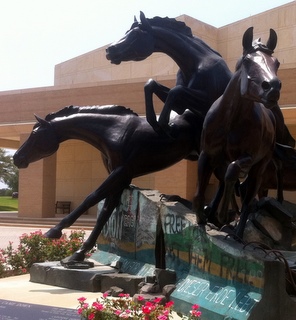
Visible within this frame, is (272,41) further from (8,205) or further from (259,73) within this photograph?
(8,205)

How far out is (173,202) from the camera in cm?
688

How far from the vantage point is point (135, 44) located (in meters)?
7.32

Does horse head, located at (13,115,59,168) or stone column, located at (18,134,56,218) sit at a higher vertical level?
horse head, located at (13,115,59,168)

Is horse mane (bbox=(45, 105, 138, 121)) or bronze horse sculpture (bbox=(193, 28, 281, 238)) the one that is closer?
bronze horse sculpture (bbox=(193, 28, 281, 238))

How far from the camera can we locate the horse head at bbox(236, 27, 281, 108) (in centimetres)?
440

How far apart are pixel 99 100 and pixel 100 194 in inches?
612

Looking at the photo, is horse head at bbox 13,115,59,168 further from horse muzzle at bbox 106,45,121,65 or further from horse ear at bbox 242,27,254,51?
horse ear at bbox 242,27,254,51

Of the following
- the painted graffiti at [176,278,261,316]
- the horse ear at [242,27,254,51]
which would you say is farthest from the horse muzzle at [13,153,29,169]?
the horse ear at [242,27,254,51]

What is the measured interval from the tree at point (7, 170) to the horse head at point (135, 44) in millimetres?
58196

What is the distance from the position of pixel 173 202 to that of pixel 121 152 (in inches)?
41.6

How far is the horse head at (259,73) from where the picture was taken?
440 centimetres

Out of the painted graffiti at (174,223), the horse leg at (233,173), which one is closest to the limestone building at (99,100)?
the painted graffiti at (174,223)

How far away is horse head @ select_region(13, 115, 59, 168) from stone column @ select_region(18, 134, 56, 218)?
16.2m

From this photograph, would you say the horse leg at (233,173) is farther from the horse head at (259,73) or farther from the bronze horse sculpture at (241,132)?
the horse head at (259,73)
